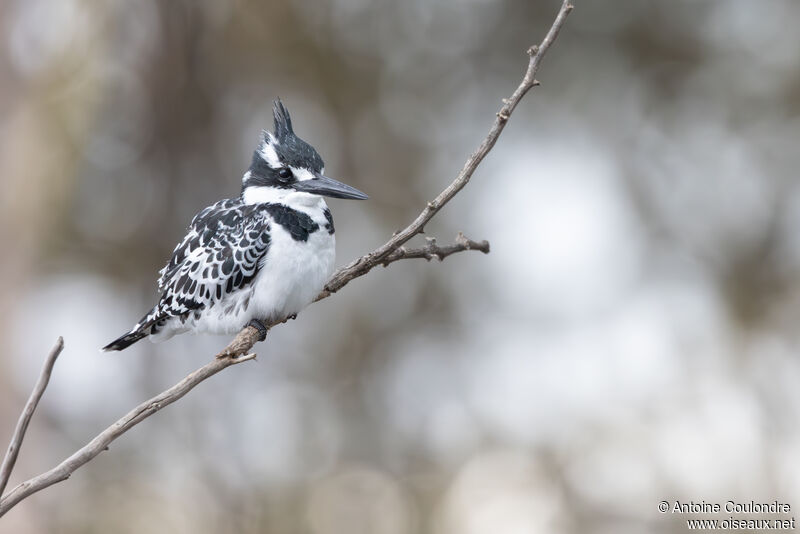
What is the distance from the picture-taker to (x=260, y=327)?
191 cm

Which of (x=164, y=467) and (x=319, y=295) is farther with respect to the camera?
(x=164, y=467)

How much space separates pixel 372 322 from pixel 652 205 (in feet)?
5.77

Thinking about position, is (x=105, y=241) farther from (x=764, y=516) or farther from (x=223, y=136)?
(x=764, y=516)

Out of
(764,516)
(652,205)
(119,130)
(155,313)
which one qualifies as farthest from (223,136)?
(764,516)

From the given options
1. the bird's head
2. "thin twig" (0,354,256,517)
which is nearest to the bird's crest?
the bird's head

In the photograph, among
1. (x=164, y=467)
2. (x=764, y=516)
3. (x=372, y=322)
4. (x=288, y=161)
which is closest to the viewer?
(x=288, y=161)

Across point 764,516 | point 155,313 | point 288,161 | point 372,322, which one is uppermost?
point 372,322

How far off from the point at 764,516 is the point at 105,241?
373 centimetres

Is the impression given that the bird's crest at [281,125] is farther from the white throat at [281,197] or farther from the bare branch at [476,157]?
the bare branch at [476,157]

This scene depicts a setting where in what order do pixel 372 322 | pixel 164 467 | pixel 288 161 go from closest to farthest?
pixel 288 161, pixel 164 467, pixel 372 322

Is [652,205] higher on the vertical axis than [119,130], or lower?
lower

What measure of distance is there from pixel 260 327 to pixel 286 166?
0.37 m

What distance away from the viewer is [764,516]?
13.0ft

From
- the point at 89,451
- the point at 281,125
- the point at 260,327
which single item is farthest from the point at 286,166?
the point at 89,451
